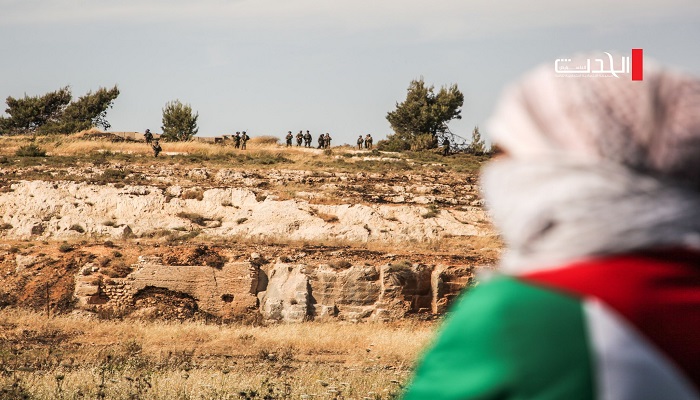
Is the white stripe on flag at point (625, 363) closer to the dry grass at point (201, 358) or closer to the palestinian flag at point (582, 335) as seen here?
the palestinian flag at point (582, 335)

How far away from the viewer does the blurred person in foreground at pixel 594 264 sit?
130 cm

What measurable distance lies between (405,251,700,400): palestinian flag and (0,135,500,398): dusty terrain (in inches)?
300

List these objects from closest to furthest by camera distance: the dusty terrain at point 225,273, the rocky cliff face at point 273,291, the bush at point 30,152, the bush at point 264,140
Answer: the dusty terrain at point 225,273, the rocky cliff face at point 273,291, the bush at point 30,152, the bush at point 264,140

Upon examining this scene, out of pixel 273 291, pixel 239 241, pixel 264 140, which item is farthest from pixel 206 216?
pixel 264 140

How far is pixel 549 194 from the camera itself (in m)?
1.42

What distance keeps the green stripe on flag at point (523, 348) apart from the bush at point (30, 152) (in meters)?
42.3

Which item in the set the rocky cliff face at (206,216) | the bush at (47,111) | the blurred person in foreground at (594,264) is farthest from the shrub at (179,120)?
the blurred person in foreground at (594,264)

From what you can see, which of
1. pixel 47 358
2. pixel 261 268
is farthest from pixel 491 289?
pixel 261 268

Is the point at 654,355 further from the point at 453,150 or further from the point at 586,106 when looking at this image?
the point at 453,150

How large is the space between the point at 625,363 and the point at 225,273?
19.6 metres

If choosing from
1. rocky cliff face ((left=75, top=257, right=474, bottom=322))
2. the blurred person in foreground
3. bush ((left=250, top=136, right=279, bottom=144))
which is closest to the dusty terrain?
rocky cliff face ((left=75, top=257, right=474, bottom=322))

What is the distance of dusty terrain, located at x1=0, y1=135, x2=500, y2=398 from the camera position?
1232 cm

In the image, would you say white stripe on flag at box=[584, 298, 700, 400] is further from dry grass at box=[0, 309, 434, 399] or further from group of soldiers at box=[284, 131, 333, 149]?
group of soldiers at box=[284, 131, 333, 149]

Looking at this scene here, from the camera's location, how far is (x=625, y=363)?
4.29 feet
